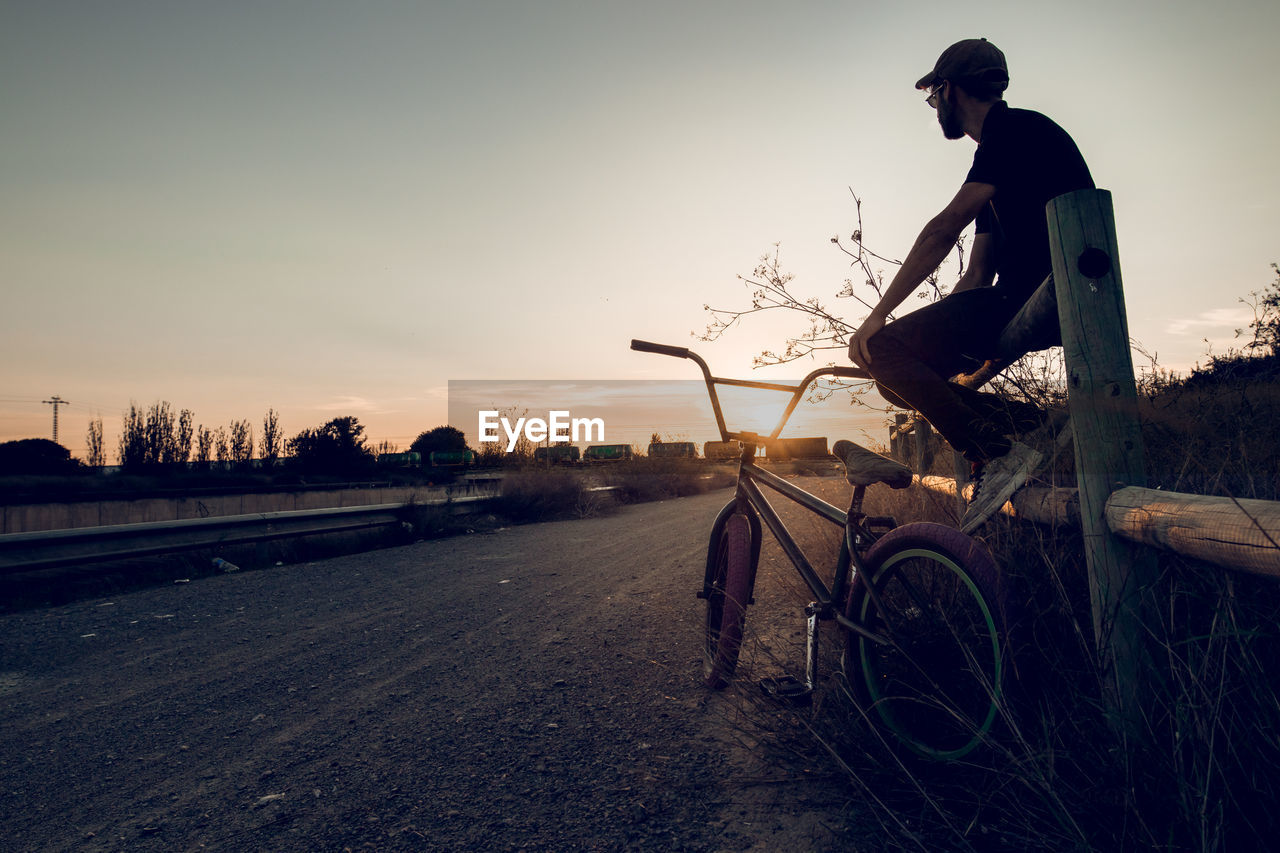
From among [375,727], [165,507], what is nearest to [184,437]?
[165,507]

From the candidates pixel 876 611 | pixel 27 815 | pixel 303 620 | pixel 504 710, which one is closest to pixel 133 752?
pixel 27 815

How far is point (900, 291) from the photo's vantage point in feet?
7.30

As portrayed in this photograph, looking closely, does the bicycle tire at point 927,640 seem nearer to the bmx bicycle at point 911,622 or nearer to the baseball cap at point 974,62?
the bmx bicycle at point 911,622

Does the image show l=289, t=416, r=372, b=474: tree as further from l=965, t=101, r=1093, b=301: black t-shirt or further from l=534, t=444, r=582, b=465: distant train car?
l=965, t=101, r=1093, b=301: black t-shirt

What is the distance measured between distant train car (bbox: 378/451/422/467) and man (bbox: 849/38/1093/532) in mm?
35066

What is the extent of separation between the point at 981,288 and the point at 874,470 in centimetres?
87

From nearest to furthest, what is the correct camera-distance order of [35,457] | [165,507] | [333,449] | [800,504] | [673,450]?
[800,504]
[165,507]
[673,450]
[35,457]
[333,449]

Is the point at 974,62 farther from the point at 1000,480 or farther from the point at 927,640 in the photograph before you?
the point at 927,640

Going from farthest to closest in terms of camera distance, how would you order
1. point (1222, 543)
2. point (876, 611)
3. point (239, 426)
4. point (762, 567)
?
point (239, 426) → point (762, 567) → point (876, 611) → point (1222, 543)

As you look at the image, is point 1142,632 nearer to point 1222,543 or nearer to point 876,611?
point 1222,543

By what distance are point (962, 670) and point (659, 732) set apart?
119 centimetres

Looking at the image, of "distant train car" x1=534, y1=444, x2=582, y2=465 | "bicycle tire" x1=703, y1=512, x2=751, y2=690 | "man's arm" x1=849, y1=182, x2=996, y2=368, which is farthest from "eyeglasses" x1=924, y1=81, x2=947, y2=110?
"distant train car" x1=534, y1=444, x2=582, y2=465

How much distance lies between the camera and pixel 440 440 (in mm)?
50750

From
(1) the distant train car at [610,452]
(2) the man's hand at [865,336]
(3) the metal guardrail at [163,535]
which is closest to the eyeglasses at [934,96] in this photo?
(2) the man's hand at [865,336]
